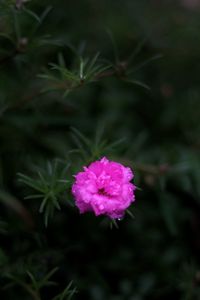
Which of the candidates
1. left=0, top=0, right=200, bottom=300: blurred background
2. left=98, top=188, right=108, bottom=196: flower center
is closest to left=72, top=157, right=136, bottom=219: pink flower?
left=98, top=188, right=108, bottom=196: flower center

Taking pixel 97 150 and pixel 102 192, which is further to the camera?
pixel 97 150

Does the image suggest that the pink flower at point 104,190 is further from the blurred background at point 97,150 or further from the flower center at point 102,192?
the blurred background at point 97,150

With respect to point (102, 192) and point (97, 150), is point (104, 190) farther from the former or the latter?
point (97, 150)

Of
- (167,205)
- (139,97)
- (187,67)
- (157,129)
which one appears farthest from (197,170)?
(187,67)

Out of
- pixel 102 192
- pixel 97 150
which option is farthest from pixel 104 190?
pixel 97 150

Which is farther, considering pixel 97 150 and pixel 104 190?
pixel 97 150

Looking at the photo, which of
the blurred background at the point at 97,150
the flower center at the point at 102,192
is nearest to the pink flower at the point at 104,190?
the flower center at the point at 102,192

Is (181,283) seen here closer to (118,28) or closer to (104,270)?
(104,270)
